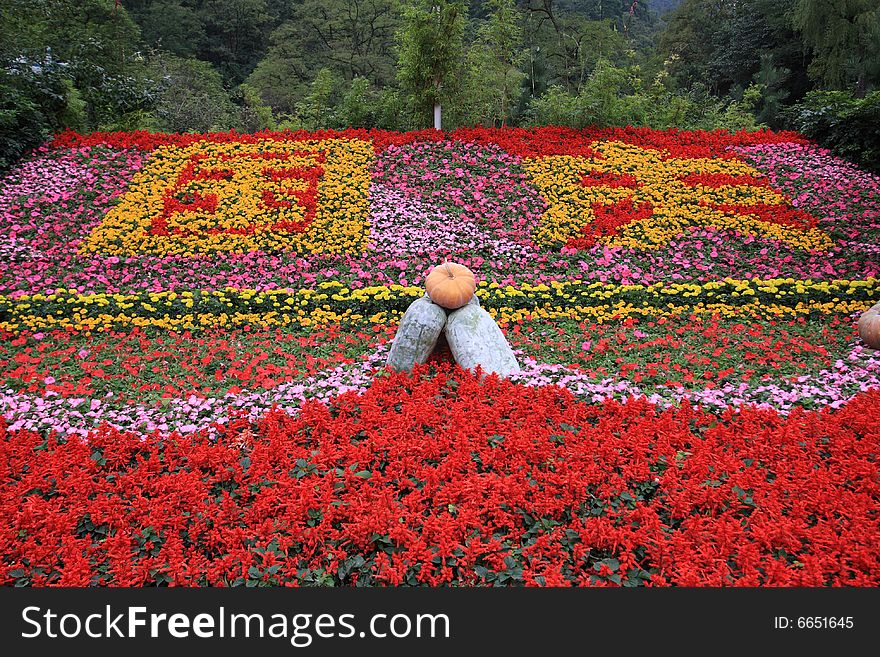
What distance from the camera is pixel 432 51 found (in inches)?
421

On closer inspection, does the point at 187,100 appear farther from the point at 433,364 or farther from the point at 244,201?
the point at 433,364

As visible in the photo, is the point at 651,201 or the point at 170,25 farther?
the point at 170,25

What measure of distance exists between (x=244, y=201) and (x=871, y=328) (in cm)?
743

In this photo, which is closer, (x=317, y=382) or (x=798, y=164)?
(x=317, y=382)

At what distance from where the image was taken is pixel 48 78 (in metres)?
10.3

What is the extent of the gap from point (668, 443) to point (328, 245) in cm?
533

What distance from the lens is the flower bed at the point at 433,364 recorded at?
Result: 2.41 meters

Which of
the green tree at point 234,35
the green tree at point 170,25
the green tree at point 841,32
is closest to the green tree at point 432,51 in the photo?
the green tree at point 841,32

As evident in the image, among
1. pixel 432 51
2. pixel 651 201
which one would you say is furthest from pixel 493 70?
pixel 651 201

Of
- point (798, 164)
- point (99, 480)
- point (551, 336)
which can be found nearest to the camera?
point (99, 480)

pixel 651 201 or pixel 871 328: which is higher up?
pixel 651 201

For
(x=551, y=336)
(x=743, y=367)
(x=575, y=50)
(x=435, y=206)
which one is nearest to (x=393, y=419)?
(x=551, y=336)

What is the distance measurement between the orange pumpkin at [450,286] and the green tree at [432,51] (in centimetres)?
766

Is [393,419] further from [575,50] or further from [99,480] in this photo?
[575,50]
